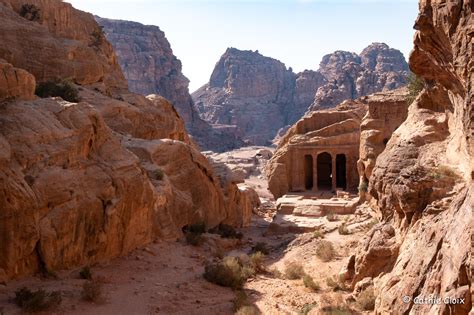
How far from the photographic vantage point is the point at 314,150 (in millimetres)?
34500

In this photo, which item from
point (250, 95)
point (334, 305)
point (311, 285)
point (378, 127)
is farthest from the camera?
point (250, 95)

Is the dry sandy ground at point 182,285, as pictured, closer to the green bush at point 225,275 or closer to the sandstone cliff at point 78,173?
the green bush at point 225,275

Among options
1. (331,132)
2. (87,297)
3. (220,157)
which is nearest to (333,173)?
(331,132)

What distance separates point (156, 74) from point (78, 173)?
89.1 meters

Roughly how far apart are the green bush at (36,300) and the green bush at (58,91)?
1071cm

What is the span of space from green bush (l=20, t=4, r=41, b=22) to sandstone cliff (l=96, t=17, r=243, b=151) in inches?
2537

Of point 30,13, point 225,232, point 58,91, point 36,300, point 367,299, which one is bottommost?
point 225,232

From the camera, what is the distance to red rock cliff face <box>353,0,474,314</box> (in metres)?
7.49

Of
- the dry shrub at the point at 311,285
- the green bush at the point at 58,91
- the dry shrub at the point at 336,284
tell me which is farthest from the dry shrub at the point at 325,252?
the green bush at the point at 58,91

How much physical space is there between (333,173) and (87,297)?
25809 mm

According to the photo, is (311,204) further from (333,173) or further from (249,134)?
(249,134)

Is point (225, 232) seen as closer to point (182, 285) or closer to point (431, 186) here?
point (182, 285)

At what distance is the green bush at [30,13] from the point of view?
27000 mm

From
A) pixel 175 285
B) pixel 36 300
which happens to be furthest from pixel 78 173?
pixel 36 300
